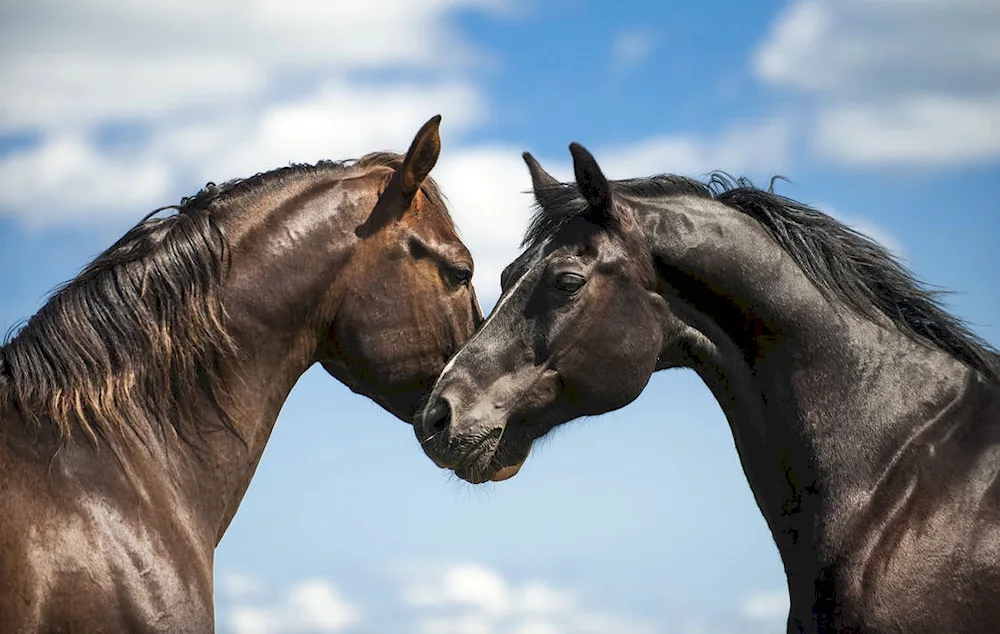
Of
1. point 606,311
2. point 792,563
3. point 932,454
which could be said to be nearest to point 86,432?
point 606,311

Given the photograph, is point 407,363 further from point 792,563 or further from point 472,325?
point 792,563

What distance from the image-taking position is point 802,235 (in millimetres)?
6188

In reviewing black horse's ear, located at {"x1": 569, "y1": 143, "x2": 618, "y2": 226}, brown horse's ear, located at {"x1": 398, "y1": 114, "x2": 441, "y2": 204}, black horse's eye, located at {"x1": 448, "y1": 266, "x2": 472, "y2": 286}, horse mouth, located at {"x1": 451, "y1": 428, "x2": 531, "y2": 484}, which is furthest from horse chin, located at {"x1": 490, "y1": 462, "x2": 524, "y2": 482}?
brown horse's ear, located at {"x1": 398, "y1": 114, "x2": 441, "y2": 204}

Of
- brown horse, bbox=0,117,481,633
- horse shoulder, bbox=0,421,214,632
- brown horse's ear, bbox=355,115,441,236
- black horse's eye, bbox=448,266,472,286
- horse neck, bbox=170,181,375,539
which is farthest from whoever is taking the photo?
black horse's eye, bbox=448,266,472,286

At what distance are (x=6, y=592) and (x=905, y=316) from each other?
14.3ft

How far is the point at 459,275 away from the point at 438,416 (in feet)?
2.85

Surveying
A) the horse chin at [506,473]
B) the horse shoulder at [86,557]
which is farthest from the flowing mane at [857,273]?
the horse shoulder at [86,557]

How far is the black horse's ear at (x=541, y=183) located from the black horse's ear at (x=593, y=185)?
1.21 feet

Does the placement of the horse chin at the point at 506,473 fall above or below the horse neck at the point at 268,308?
below

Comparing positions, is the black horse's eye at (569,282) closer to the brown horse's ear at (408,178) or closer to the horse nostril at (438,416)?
the horse nostril at (438,416)

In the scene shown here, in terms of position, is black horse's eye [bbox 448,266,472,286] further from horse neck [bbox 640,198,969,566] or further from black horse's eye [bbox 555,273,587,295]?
horse neck [bbox 640,198,969,566]

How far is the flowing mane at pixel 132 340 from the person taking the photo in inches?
227

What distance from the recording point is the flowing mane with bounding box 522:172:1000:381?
610 centimetres

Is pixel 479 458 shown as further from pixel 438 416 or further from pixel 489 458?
pixel 438 416
